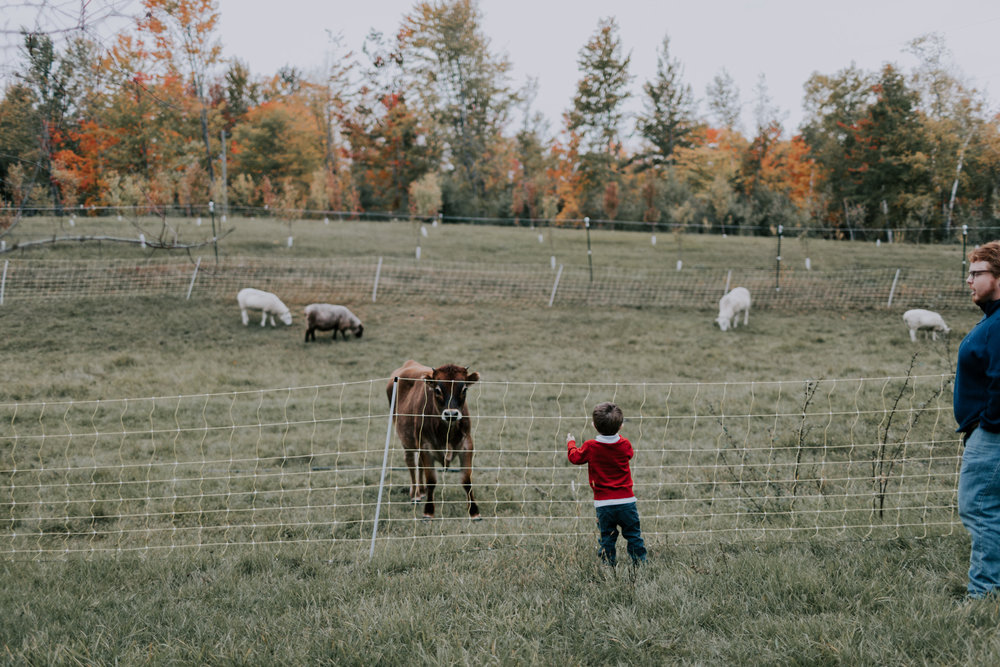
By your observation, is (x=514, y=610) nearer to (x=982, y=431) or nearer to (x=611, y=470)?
(x=611, y=470)

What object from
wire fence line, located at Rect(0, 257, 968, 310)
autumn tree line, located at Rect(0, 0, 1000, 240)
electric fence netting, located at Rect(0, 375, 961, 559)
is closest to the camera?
electric fence netting, located at Rect(0, 375, 961, 559)

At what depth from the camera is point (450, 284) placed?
1859 centimetres

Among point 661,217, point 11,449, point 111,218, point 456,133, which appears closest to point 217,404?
point 11,449

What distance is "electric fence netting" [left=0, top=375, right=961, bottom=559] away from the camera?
16.0 ft

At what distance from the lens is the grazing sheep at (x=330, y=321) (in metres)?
13.8

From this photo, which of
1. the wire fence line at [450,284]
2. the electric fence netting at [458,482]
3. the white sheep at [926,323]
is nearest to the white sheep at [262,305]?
the wire fence line at [450,284]

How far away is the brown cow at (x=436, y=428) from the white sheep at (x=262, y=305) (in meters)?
9.53

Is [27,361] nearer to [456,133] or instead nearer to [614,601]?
[614,601]

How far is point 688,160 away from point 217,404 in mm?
37413

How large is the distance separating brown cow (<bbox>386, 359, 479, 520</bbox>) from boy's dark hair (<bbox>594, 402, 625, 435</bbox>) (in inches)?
64.1

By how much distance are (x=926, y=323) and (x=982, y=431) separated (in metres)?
11.7

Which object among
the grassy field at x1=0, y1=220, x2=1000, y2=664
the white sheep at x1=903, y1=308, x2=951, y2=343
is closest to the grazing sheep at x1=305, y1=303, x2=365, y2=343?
the grassy field at x1=0, y1=220, x2=1000, y2=664

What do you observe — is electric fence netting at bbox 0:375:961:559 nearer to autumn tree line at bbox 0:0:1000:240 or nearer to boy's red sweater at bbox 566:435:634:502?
boy's red sweater at bbox 566:435:634:502

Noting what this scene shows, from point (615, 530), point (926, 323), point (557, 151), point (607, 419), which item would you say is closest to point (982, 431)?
point (607, 419)
